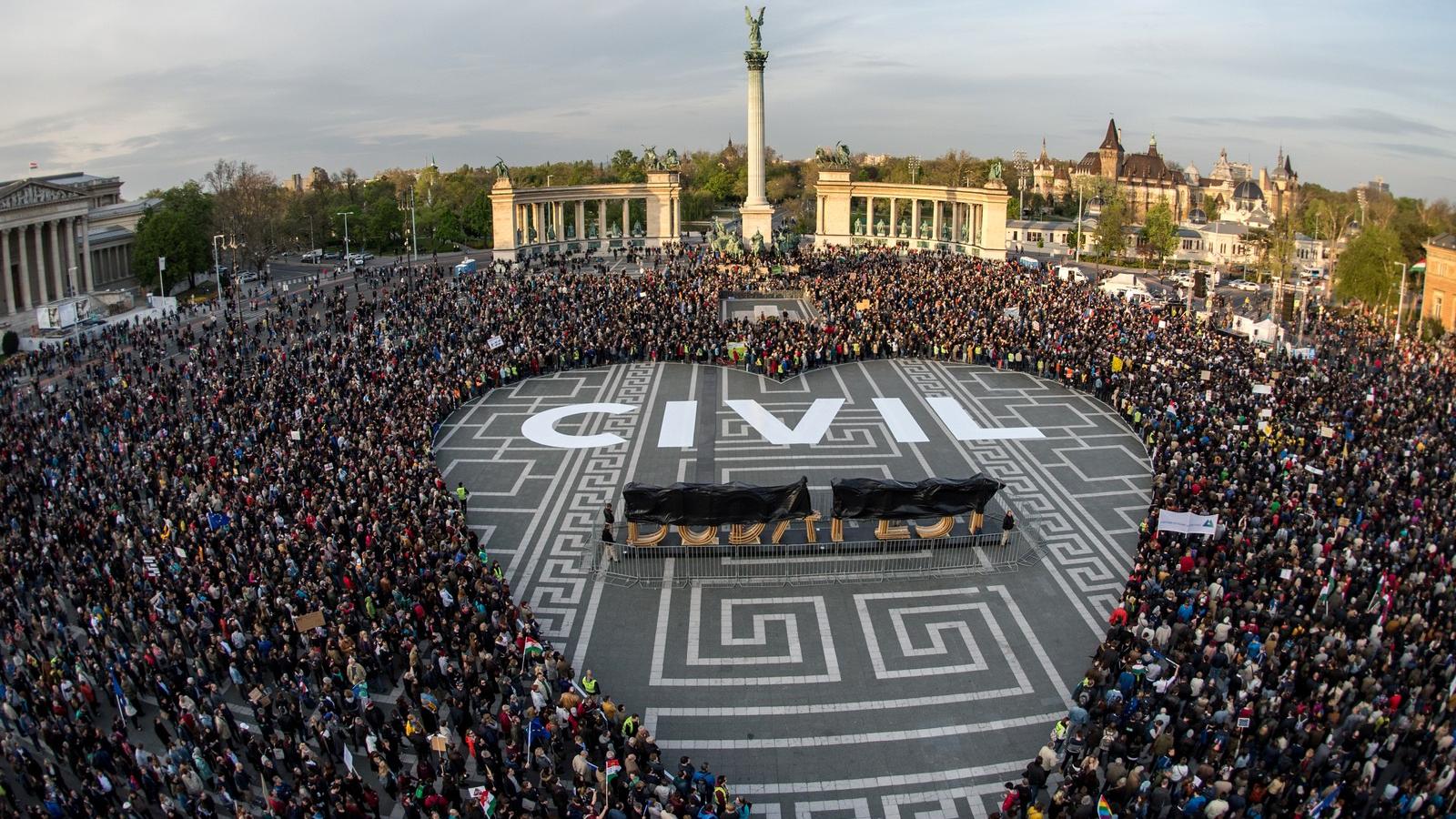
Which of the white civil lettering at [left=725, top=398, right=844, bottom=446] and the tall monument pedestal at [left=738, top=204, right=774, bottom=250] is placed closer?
the white civil lettering at [left=725, top=398, right=844, bottom=446]

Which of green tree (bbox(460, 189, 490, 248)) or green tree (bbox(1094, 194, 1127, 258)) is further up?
green tree (bbox(460, 189, 490, 248))

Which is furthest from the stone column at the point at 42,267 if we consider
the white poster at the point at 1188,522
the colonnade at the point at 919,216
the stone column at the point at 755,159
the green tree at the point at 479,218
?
the white poster at the point at 1188,522

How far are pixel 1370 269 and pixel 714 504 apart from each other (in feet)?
184

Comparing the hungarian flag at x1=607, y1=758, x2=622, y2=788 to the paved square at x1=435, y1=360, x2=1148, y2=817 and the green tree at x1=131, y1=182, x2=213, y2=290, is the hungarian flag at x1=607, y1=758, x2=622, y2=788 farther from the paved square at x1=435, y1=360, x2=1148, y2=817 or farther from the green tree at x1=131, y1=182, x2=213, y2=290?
the green tree at x1=131, y1=182, x2=213, y2=290

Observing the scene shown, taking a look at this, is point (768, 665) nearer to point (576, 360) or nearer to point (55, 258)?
point (576, 360)

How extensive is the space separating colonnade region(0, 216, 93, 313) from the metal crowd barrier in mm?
57190

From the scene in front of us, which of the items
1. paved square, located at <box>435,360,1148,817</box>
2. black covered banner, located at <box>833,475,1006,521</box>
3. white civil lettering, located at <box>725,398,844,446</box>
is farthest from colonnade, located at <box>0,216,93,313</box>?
black covered banner, located at <box>833,475,1006,521</box>

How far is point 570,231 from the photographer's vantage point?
91000 millimetres

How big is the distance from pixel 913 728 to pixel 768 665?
316 cm

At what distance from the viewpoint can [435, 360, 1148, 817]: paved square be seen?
15352 millimetres

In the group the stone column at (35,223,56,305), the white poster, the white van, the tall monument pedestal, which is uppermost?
the tall monument pedestal

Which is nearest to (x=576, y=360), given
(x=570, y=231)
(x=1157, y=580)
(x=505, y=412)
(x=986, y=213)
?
(x=505, y=412)

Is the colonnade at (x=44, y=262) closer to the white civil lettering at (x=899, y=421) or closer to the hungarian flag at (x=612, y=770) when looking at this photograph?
the white civil lettering at (x=899, y=421)

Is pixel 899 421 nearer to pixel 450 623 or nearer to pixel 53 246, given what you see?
pixel 450 623
